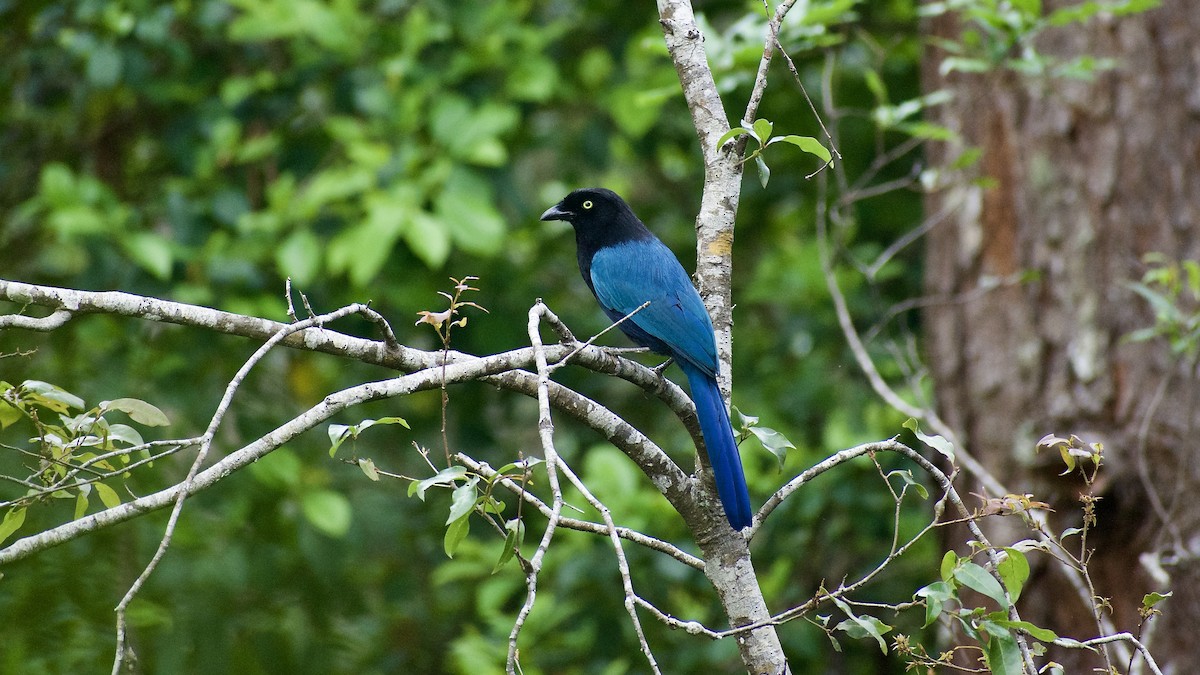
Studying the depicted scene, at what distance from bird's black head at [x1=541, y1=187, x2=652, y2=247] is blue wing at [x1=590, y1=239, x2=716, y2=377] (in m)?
0.10

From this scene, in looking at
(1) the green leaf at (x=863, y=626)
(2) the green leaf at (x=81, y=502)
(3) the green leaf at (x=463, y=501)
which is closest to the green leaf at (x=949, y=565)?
(1) the green leaf at (x=863, y=626)

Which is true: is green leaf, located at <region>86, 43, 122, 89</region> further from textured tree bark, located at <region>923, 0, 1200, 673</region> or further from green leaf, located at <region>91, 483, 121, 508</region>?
textured tree bark, located at <region>923, 0, 1200, 673</region>

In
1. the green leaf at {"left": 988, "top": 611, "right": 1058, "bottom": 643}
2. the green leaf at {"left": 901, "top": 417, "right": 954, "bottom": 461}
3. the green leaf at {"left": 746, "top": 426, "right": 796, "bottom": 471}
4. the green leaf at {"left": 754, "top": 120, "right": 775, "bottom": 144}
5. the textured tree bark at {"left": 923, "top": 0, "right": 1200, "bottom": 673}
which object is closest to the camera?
the green leaf at {"left": 988, "top": 611, "right": 1058, "bottom": 643}

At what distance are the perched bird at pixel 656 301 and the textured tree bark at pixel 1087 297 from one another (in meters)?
1.30

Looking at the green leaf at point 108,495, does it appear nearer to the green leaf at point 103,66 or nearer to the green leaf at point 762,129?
the green leaf at point 762,129

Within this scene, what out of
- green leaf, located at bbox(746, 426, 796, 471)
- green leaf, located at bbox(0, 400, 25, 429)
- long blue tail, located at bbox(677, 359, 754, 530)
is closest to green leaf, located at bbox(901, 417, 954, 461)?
green leaf, located at bbox(746, 426, 796, 471)

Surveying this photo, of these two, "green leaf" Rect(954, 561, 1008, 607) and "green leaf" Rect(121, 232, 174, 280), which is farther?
"green leaf" Rect(121, 232, 174, 280)

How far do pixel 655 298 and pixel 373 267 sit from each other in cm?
133

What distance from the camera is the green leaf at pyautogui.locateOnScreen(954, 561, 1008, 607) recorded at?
180cm

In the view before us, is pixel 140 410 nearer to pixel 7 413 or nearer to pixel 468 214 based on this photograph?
pixel 7 413

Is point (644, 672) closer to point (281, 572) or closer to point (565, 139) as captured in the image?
point (281, 572)

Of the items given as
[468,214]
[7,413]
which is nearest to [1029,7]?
[468,214]

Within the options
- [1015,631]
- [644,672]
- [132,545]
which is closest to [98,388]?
[132,545]

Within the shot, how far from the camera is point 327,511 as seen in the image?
15.7 feet
